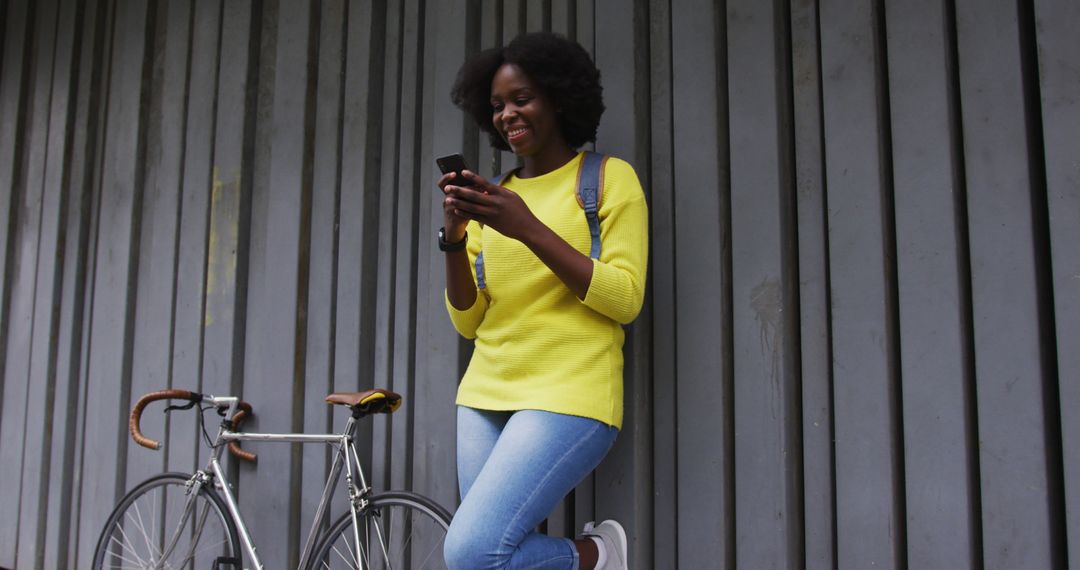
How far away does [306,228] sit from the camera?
150 inches

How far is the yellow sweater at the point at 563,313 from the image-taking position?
237cm

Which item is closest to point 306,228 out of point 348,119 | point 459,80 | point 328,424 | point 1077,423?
point 348,119

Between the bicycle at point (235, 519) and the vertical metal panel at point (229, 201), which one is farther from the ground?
the vertical metal panel at point (229, 201)

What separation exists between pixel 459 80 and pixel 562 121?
1.29 feet

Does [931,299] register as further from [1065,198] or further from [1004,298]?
[1065,198]

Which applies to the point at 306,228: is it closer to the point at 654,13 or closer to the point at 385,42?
the point at 385,42

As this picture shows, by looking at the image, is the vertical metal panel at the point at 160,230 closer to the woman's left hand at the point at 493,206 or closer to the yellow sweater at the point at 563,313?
the yellow sweater at the point at 563,313

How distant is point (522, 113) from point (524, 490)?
1.12 meters

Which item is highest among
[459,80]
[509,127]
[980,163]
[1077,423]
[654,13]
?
[654,13]

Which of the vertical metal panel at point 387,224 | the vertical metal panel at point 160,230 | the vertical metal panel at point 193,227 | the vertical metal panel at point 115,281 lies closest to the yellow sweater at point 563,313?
the vertical metal panel at point 387,224

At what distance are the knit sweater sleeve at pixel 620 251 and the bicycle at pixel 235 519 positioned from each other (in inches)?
42.3

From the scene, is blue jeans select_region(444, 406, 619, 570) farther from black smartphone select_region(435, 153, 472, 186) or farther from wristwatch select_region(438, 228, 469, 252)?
black smartphone select_region(435, 153, 472, 186)

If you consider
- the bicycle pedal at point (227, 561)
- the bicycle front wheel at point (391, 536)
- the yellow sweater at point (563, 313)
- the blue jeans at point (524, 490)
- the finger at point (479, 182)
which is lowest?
the bicycle pedal at point (227, 561)

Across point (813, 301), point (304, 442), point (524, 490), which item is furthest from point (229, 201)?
point (813, 301)
